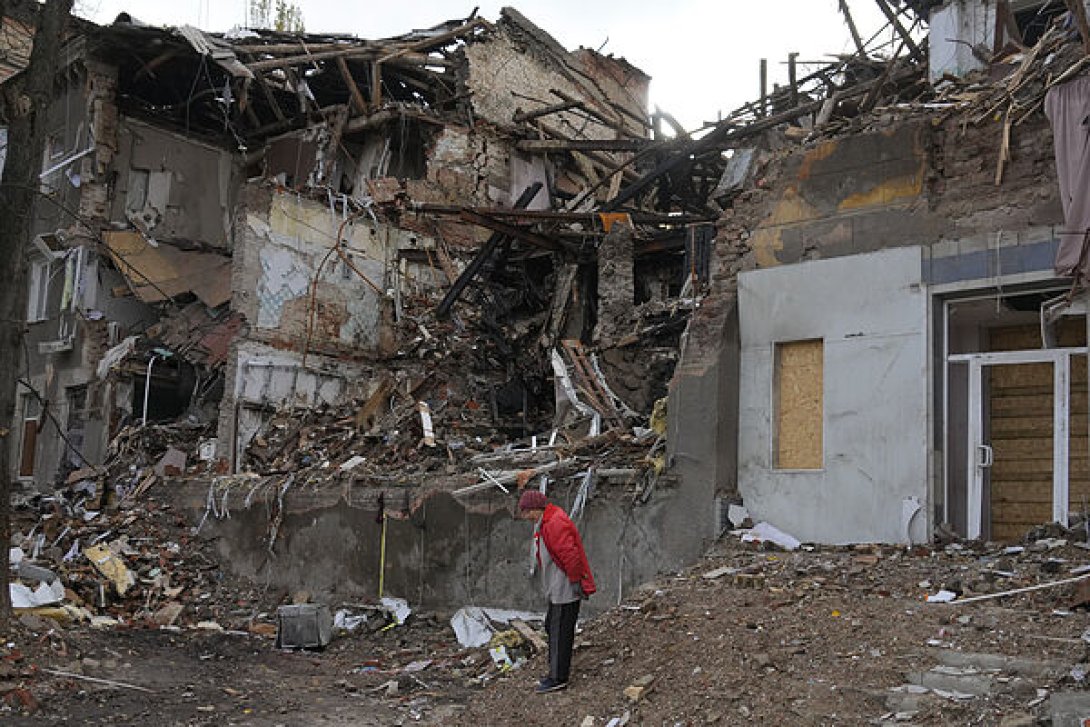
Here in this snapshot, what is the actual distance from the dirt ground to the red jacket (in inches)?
31.4

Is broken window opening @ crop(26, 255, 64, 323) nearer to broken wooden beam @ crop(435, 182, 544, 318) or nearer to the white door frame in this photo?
broken wooden beam @ crop(435, 182, 544, 318)

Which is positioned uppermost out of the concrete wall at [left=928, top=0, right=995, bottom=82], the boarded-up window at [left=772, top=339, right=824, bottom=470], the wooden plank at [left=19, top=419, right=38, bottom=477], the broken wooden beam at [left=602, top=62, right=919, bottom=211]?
the concrete wall at [left=928, top=0, right=995, bottom=82]

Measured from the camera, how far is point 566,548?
8.38 m

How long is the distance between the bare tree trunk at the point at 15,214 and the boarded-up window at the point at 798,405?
7434mm

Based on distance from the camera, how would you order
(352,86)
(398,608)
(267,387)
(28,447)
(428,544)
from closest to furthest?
(398,608) < (428,544) < (267,387) < (28,447) < (352,86)

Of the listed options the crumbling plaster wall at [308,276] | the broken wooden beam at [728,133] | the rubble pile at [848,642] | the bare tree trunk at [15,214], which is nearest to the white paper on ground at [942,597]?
the rubble pile at [848,642]

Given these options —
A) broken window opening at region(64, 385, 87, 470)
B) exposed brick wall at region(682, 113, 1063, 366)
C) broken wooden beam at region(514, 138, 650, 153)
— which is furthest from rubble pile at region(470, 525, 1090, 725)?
broken window opening at region(64, 385, 87, 470)

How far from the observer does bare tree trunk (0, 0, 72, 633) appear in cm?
949

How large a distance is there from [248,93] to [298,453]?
31.1 feet

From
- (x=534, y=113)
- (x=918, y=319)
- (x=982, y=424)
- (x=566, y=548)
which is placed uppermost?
(x=534, y=113)

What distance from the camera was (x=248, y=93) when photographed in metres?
22.3

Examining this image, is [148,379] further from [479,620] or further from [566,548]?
[566,548]

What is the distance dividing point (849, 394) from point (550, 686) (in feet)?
14.6

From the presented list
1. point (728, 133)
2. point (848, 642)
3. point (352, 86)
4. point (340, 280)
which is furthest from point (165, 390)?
point (848, 642)
